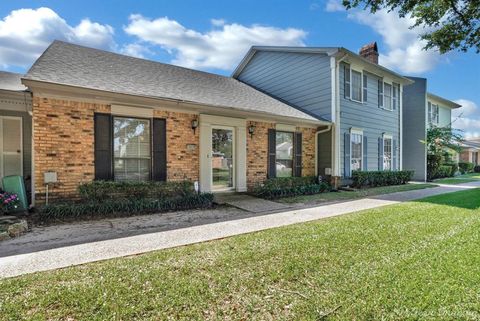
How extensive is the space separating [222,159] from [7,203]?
5.47m

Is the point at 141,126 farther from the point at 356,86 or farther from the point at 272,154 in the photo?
the point at 356,86

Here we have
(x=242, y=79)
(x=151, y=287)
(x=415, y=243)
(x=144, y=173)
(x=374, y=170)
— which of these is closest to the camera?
(x=151, y=287)

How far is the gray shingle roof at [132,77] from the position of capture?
669cm

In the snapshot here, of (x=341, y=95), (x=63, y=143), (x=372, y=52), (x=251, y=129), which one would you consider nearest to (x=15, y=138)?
(x=63, y=143)

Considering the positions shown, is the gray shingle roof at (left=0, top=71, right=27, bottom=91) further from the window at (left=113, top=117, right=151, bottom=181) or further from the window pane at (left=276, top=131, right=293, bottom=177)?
the window pane at (left=276, top=131, right=293, bottom=177)

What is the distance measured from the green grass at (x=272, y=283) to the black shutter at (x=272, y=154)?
18.0ft

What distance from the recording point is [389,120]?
13.9 metres

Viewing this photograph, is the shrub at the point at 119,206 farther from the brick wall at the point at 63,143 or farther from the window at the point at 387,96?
the window at the point at 387,96

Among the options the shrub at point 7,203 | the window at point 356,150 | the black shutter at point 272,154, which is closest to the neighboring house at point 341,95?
the window at point 356,150

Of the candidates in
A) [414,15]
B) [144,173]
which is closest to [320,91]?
[414,15]

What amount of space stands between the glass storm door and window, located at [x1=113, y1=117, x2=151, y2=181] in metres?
2.17

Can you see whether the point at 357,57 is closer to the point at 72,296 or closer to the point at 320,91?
the point at 320,91

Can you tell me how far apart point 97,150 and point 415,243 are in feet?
22.2

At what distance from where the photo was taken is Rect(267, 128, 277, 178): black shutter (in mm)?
9752
